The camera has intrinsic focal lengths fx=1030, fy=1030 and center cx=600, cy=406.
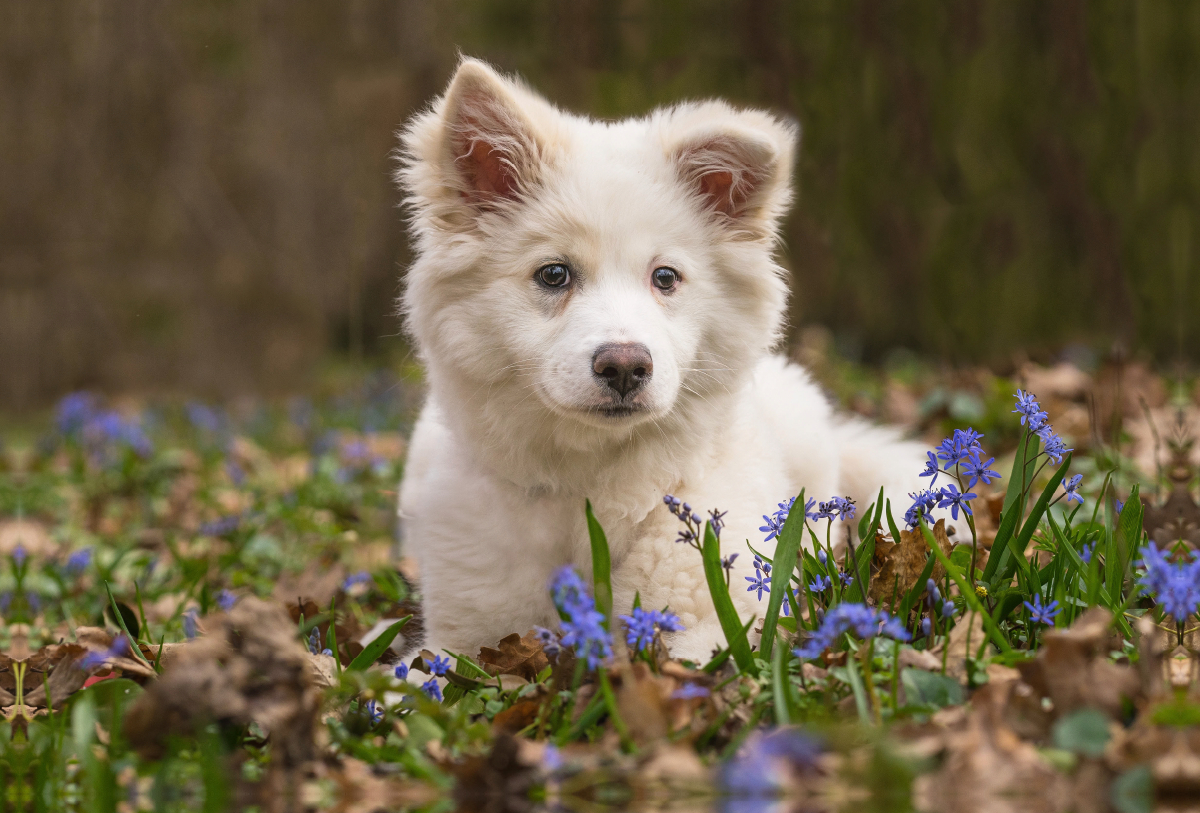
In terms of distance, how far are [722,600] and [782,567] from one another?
6.6 inches

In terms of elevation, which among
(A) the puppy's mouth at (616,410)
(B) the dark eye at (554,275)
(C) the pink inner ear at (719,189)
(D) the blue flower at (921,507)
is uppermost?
(C) the pink inner ear at (719,189)

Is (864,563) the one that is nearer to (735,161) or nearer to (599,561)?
(599,561)

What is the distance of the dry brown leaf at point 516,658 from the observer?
2.47m

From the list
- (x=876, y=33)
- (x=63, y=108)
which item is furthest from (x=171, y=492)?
(x=876, y=33)

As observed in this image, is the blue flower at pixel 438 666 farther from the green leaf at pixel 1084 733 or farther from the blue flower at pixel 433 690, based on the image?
the green leaf at pixel 1084 733

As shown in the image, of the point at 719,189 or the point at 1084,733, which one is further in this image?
the point at 719,189

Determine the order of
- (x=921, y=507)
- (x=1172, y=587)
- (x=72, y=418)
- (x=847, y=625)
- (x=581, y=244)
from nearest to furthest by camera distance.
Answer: (x=1172, y=587) → (x=847, y=625) → (x=921, y=507) → (x=581, y=244) → (x=72, y=418)

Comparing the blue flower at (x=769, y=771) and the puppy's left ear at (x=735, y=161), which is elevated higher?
the puppy's left ear at (x=735, y=161)

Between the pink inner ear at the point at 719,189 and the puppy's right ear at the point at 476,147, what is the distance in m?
0.47

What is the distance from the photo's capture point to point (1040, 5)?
8383mm

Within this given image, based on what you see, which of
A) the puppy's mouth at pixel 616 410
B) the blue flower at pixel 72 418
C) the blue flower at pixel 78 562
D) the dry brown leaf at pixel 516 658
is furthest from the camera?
the blue flower at pixel 72 418

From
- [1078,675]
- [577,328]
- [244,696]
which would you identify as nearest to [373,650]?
[244,696]

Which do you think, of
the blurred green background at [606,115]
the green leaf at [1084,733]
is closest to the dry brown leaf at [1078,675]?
the green leaf at [1084,733]

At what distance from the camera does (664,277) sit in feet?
9.27
